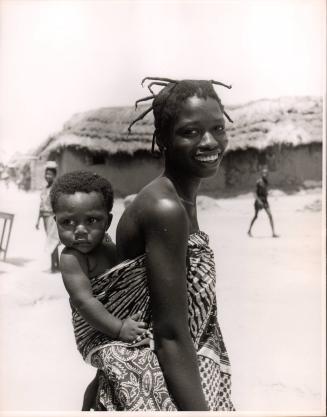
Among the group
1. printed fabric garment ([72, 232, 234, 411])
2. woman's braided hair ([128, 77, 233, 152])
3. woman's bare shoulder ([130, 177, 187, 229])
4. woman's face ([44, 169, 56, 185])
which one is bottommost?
woman's face ([44, 169, 56, 185])

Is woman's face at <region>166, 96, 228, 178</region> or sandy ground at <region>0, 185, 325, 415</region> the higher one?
woman's face at <region>166, 96, 228, 178</region>

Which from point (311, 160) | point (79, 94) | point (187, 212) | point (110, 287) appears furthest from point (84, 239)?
point (311, 160)

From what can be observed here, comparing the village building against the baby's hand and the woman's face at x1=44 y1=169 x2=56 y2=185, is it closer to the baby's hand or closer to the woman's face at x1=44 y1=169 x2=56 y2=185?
the woman's face at x1=44 y1=169 x2=56 y2=185

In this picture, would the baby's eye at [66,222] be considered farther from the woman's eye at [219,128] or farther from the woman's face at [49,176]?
the woman's face at [49,176]

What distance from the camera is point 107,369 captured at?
165 centimetres

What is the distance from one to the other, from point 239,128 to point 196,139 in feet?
23.5

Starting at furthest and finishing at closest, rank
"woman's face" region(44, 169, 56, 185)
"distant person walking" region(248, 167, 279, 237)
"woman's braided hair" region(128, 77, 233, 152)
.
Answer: "distant person walking" region(248, 167, 279, 237), "woman's face" region(44, 169, 56, 185), "woman's braided hair" region(128, 77, 233, 152)

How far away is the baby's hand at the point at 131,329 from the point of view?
5.36 feet

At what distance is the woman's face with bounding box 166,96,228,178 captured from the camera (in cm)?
165

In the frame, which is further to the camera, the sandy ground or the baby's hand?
the sandy ground

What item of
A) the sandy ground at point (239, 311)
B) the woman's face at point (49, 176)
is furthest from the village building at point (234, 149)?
the woman's face at point (49, 176)

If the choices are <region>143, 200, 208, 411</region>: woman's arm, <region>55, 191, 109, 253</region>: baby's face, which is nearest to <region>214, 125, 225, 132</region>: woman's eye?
<region>143, 200, 208, 411</region>: woman's arm

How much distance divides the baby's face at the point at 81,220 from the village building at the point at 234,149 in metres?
5.88

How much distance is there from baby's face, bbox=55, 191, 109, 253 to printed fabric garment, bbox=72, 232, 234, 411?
4.1 inches
